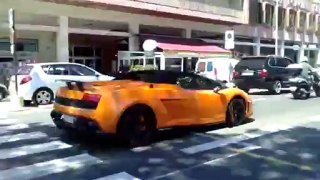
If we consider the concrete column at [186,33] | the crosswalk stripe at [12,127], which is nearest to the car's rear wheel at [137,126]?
the crosswalk stripe at [12,127]

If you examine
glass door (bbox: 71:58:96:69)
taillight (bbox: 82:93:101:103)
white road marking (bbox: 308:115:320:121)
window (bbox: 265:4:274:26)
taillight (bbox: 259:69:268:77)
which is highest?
window (bbox: 265:4:274:26)

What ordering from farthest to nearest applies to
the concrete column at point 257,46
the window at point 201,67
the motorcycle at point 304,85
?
the concrete column at point 257,46 → the window at point 201,67 → the motorcycle at point 304,85

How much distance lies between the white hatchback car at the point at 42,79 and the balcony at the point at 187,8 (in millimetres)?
5414

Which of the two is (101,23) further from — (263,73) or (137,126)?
(137,126)

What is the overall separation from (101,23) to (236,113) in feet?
55.0

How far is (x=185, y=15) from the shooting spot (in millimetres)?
26641

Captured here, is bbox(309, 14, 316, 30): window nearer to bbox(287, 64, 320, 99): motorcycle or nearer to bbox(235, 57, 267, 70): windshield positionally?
bbox(235, 57, 267, 70): windshield

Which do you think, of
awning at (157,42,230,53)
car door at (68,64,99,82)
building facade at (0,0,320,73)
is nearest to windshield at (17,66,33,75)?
car door at (68,64,99,82)

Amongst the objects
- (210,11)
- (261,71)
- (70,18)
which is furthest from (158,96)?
(210,11)

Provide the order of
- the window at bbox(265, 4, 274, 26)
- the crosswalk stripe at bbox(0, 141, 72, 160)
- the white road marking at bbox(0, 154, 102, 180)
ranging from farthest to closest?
the window at bbox(265, 4, 274, 26) < the crosswalk stripe at bbox(0, 141, 72, 160) < the white road marking at bbox(0, 154, 102, 180)

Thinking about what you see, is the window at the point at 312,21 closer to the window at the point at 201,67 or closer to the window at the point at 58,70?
the window at the point at 201,67

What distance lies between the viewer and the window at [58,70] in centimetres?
1623

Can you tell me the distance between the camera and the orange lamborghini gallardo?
7.58 metres

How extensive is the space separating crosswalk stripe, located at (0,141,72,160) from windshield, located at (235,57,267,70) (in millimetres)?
13092
